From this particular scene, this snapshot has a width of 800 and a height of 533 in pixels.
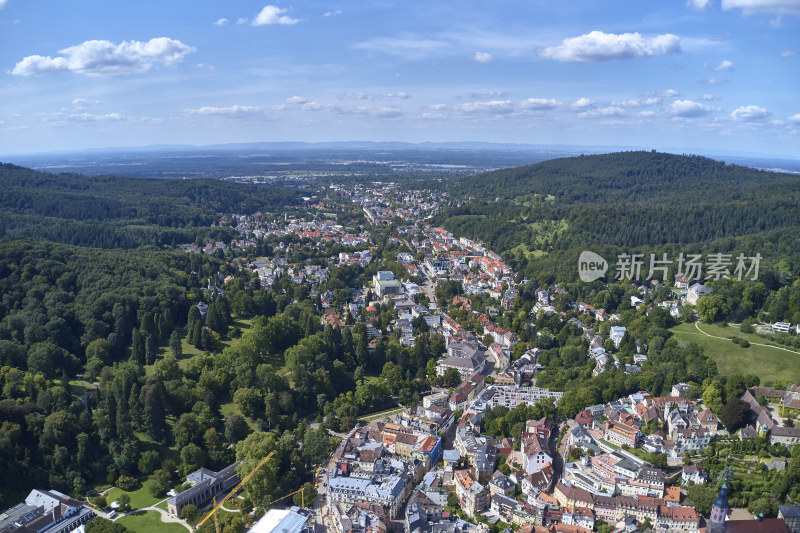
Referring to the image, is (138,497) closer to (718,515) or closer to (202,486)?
(202,486)

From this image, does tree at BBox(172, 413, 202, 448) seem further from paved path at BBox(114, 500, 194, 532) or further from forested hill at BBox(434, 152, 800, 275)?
forested hill at BBox(434, 152, 800, 275)

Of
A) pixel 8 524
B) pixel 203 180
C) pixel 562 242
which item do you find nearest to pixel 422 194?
pixel 203 180

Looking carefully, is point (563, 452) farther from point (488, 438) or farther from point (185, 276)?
point (185, 276)

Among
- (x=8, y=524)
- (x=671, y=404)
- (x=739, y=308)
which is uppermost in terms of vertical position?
(x=739, y=308)

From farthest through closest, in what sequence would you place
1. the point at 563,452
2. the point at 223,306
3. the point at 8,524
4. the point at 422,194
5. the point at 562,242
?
the point at 422,194, the point at 562,242, the point at 223,306, the point at 563,452, the point at 8,524

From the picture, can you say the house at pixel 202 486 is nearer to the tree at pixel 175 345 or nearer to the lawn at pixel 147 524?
the lawn at pixel 147 524

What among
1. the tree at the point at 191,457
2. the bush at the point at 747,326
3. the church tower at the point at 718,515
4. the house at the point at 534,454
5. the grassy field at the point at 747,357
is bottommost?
the tree at the point at 191,457

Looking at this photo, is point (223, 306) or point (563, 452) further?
point (223, 306)

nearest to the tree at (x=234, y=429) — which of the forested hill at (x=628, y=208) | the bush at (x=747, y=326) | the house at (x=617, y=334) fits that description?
the house at (x=617, y=334)
